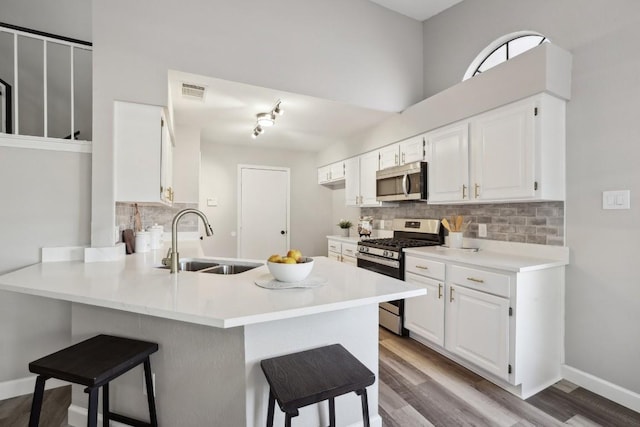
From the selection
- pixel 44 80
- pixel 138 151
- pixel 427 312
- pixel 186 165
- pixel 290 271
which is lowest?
pixel 427 312

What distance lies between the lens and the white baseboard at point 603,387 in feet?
6.47

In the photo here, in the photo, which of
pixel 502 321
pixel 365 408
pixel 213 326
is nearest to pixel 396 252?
pixel 502 321

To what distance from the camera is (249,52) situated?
2.70 m

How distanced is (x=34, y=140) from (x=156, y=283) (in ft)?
5.16

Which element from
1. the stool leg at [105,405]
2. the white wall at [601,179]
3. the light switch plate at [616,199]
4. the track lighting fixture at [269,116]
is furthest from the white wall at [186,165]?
the light switch plate at [616,199]

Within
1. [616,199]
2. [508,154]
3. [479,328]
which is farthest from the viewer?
[508,154]

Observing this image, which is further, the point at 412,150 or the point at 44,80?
the point at 412,150

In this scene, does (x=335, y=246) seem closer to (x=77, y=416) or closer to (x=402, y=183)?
(x=402, y=183)

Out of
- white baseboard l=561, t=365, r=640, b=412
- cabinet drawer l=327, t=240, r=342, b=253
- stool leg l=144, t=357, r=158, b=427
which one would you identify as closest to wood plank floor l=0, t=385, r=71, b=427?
stool leg l=144, t=357, r=158, b=427

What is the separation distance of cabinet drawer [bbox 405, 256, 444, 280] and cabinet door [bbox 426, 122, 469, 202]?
678 mm

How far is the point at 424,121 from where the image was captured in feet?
10.6

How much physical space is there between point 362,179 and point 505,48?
2.15m

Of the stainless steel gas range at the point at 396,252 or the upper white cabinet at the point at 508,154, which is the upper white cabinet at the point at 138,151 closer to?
the stainless steel gas range at the point at 396,252

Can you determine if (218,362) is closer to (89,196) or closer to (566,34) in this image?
(89,196)
